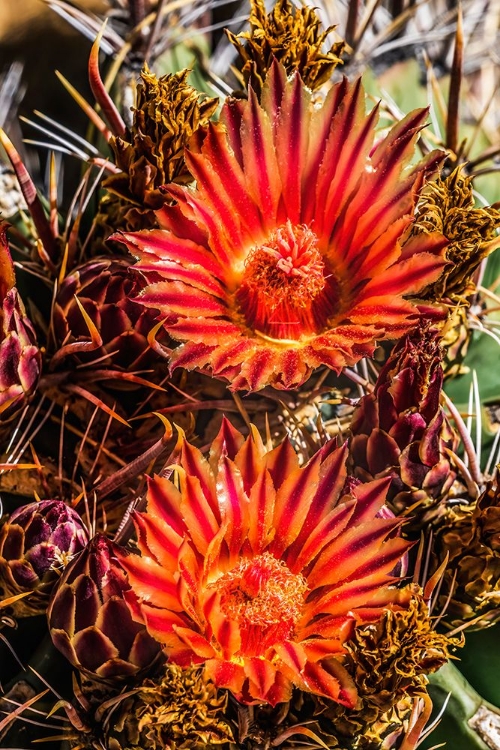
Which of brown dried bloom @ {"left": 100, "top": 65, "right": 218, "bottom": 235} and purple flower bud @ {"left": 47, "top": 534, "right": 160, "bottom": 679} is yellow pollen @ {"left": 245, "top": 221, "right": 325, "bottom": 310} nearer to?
brown dried bloom @ {"left": 100, "top": 65, "right": 218, "bottom": 235}

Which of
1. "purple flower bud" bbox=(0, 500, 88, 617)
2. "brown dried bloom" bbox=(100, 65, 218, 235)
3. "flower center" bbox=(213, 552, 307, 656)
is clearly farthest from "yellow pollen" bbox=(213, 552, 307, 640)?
"brown dried bloom" bbox=(100, 65, 218, 235)

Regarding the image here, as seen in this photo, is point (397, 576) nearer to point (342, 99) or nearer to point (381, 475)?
point (381, 475)

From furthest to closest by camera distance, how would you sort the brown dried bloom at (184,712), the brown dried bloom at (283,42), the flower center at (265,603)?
the brown dried bloom at (283,42) → the flower center at (265,603) → the brown dried bloom at (184,712)

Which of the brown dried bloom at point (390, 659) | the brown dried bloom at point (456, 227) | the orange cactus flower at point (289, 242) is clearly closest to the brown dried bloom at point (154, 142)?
the orange cactus flower at point (289, 242)

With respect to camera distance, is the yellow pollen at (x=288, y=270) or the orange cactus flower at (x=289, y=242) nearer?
the orange cactus flower at (x=289, y=242)

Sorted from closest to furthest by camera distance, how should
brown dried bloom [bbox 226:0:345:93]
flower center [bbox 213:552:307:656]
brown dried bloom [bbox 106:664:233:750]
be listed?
brown dried bloom [bbox 106:664:233:750] < flower center [bbox 213:552:307:656] < brown dried bloom [bbox 226:0:345:93]

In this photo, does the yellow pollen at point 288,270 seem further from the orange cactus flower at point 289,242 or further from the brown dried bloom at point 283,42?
the brown dried bloom at point 283,42

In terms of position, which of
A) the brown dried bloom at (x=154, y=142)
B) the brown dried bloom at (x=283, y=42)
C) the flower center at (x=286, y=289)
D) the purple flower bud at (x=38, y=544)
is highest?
the brown dried bloom at (x=283, y=42)

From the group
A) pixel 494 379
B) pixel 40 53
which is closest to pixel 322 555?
pixel 494 379
